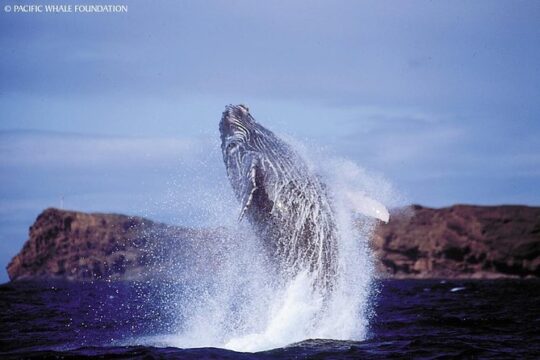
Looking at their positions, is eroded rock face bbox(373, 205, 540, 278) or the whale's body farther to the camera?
eroded rock face bbox(373, 205, 540, 278)

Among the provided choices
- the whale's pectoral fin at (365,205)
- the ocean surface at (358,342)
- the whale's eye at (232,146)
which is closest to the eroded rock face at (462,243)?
the ocean surface at (358,342)

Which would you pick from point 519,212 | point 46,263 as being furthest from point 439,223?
point 46,263

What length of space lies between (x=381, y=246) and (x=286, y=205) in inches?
3745

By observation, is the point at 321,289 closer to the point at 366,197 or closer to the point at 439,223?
the point at 366,197

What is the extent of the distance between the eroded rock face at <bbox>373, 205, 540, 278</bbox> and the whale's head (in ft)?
254

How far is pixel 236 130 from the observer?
1124 centimetres

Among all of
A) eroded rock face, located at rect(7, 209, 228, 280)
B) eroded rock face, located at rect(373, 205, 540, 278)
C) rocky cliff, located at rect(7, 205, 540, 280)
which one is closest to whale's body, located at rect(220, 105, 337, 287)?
rocky cliff, located at rect(7, 205, 540, 280)

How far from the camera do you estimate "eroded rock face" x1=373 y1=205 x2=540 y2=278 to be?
89.4 metres

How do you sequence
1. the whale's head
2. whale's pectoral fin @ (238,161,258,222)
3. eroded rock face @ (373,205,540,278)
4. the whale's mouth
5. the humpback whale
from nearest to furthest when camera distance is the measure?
whale's pectoral fin @ (238,161,258,222)
the humpback whale
the whale's head
the whale's mouth
eroded rock face @ (373,205,540,278)

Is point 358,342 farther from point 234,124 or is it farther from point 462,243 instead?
point 462,243

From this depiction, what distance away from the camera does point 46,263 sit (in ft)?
436

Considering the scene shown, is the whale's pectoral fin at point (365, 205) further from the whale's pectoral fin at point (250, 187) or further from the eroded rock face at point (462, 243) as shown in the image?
the eroded rock face at point (462, 243)

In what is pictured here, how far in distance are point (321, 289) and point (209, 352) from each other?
223cm

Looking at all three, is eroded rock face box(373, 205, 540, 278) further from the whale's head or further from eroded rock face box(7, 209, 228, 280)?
the whale's head
